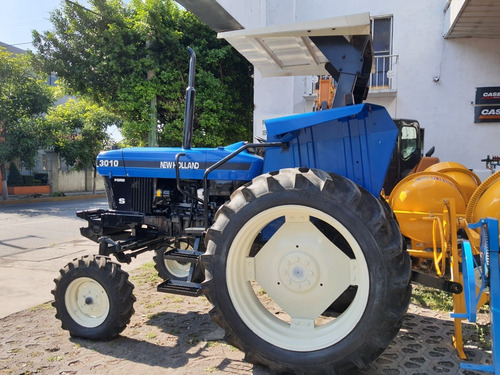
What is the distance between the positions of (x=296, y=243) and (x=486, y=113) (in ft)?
31.9

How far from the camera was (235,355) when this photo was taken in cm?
315

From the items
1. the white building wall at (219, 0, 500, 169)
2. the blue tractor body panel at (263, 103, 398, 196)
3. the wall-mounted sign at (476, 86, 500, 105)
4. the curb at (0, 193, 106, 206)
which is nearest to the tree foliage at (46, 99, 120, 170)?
the curb at (0, 193, 106, 206)

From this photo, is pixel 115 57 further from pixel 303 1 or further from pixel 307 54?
pixel 307 54

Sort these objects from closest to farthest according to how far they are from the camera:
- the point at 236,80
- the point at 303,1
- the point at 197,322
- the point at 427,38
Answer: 1. the point at 197,322
2. the point at 427,38
3. the point at 303,1
4. the point at 236,80

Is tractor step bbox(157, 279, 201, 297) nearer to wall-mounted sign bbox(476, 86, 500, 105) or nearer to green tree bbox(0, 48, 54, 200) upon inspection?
wall-mounted sign bbox(476, 86, 500, 105)

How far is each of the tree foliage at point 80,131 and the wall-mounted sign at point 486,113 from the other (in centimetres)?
1530

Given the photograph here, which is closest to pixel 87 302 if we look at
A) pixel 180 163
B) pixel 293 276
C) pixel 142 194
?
pixel 142 194

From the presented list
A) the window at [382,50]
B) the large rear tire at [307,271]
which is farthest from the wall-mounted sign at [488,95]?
the large rear tire at [307,271]

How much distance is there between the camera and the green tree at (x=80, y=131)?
64.1 feet

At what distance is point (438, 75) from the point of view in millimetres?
10648

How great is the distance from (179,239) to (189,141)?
98 centimetres

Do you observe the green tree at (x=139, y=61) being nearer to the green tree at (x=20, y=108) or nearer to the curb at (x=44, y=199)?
the green tree at (x=20, y=108)

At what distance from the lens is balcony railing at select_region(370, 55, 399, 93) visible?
35.7 ft

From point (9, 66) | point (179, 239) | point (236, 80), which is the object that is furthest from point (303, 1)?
point (9, 66)
